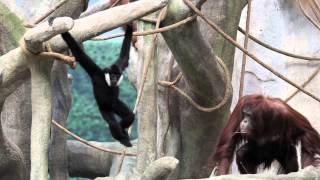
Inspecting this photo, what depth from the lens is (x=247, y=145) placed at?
144 inches

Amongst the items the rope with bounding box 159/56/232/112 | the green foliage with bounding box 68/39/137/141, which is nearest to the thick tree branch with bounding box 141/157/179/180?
the rope with bounding box 159/56/232/112

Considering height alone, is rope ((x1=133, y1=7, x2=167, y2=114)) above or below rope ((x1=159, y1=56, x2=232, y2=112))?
above

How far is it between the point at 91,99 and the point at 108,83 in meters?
6.32

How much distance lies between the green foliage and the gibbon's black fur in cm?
582

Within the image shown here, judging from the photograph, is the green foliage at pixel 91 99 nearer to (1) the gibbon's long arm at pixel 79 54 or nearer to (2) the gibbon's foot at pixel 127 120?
(2) the gibbon's foot at pixel 127 120

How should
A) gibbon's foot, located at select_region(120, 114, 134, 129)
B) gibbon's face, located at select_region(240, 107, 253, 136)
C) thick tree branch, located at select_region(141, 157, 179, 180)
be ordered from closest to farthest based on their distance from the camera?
1. thick tree branch, located at select_region(141, 157, 179, 180)
2. gibbon's foot, located at select_region(120, 114, 134, 129)
3. gibbon's face, located at select_region(240, 107, 253, 136)

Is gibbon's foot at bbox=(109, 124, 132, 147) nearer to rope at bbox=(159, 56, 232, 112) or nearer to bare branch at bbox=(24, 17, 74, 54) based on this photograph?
bare branch at bbox=(24, 17, 74, 54)

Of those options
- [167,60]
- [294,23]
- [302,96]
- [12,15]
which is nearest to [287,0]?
[294,23]

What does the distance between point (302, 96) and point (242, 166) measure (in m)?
1.81

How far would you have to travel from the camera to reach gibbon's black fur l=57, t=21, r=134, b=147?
8.85 feet

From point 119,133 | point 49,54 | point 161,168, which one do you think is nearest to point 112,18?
point 49,54

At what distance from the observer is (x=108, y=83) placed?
8.87 feet

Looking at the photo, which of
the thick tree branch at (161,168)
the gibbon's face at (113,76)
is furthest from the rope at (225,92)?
the thick tree branch at (161,168)

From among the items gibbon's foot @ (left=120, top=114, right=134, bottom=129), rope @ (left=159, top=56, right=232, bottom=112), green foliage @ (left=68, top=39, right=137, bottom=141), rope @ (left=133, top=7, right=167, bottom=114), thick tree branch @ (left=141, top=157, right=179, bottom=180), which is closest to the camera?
thick tree branch @ (left=141, top=157, right=179, bottom=180)
